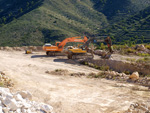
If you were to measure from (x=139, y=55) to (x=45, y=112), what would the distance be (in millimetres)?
18315

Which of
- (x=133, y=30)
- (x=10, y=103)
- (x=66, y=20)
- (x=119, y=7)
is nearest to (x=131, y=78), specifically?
(x=10, y=103)

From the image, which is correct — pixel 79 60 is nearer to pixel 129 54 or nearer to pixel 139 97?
pixel 129 54

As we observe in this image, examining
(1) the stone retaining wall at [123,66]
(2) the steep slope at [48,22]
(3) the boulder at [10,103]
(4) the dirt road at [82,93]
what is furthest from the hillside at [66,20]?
(3) the boulder at [10,103]

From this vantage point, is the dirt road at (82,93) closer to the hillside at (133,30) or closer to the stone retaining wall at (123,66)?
the stone retaining wall at (123,66)

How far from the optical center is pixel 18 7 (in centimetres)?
6988

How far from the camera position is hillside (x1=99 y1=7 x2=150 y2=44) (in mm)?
41688

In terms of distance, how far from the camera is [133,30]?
4641cm

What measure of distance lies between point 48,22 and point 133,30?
22.3 m

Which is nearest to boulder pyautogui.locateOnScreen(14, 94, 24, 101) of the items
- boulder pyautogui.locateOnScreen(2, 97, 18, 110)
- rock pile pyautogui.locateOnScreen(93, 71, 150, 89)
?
boulder pyautogui.locateOnScreen(2, 97, 18, 110)

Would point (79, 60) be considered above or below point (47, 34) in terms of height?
below

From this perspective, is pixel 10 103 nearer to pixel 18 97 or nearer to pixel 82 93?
pixel 18 97

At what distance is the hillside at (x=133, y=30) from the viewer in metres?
41.7

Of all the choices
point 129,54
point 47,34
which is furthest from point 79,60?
point 47,34

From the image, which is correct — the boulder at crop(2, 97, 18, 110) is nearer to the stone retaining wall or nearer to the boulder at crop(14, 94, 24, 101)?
the boulder at crop(14, 94, 24, 101)
